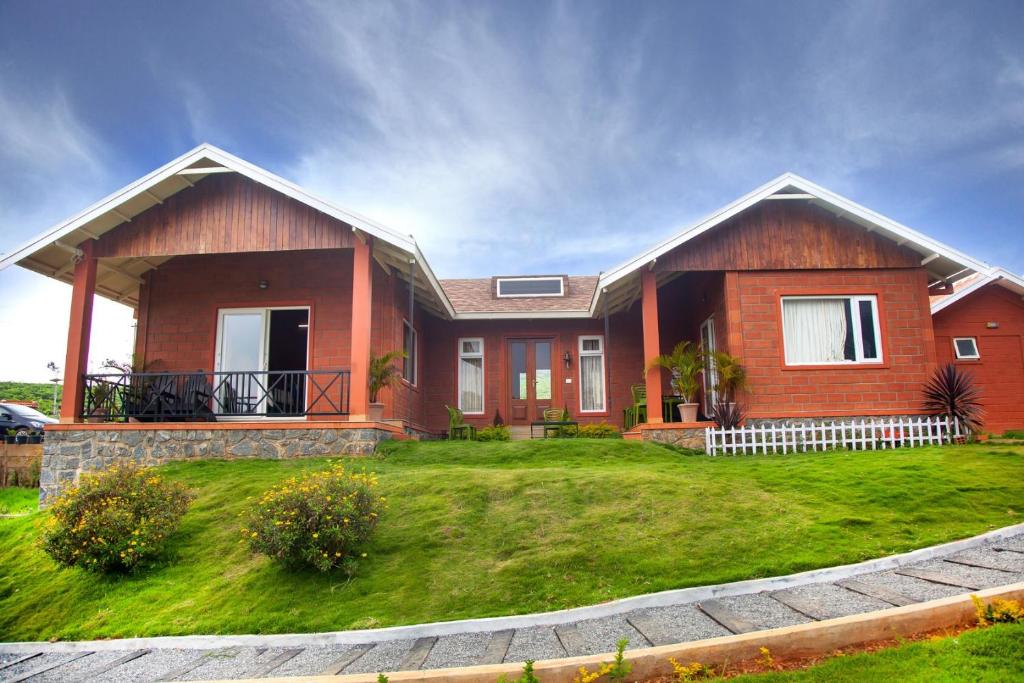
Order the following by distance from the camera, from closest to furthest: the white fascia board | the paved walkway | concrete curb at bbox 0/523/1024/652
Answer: the paved walkway
concrete curb at bbox 0/523/1024/652
the white fascia board

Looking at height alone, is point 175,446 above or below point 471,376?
below

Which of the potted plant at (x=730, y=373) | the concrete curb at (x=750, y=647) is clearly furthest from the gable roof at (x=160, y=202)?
the concrete curb at (x=750, y=647)

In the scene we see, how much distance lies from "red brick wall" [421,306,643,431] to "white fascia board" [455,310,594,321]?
2.31 ft

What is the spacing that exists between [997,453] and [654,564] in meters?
6.79

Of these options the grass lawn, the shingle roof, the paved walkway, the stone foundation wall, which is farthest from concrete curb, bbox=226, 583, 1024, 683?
the shingle roof

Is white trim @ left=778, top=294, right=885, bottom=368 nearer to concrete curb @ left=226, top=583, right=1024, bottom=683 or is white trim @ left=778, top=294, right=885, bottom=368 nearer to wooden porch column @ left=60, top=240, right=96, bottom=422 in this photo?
concrete curb @ left=226, top=583, right=1024, bottom=683

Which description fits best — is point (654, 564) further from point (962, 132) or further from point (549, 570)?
point (962, 132)

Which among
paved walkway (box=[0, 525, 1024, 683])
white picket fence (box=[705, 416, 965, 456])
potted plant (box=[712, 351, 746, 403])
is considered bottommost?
paved walkway (box=[0, 525, 1024, 683])

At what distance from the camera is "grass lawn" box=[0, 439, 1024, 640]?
20.2 ft

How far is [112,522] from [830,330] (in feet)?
40.2

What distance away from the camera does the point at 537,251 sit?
3553 centimetres

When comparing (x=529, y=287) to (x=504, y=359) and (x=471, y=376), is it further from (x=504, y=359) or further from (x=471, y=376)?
(x=471, y=376)

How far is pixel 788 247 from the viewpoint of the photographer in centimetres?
1337

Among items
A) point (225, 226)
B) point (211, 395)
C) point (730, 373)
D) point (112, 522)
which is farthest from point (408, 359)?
point (112, 522)
